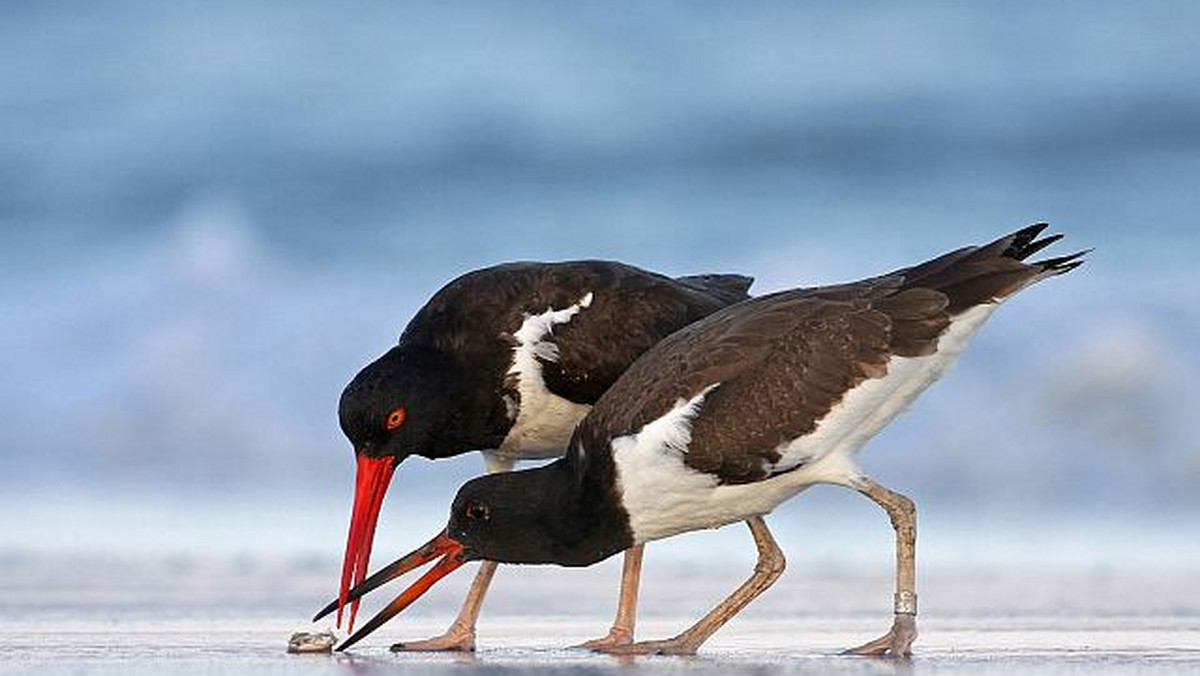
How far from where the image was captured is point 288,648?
360 inches

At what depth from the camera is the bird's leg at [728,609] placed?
371 inches

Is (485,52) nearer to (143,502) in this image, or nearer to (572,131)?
(572,131)

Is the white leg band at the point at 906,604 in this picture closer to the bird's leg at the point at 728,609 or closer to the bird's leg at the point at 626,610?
the bird's leg at the point at 728,609

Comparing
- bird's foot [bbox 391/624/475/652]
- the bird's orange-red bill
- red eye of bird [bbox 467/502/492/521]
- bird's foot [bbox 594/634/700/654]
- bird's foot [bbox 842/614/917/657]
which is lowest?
bird's foot [bbox 842/614/917/657]

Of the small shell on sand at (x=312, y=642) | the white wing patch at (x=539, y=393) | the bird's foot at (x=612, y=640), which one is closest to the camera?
the small shell on sand at (x=312, y=642)

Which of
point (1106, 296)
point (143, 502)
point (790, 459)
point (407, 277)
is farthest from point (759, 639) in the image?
point (407, 277)

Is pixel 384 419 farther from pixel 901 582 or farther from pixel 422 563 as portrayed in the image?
pixel 901 582

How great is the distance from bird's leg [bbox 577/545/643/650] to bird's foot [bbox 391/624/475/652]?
0.46 m

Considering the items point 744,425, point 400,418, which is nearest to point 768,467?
point 744,425

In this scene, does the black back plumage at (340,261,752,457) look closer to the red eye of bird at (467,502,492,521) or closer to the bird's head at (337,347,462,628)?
the bird's head at (337,347,462,628)

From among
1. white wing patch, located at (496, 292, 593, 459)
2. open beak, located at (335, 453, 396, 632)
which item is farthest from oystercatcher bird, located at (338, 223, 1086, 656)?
white wing patch, located at (496, 292, 593, 459)

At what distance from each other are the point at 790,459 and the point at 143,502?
7.10 metres

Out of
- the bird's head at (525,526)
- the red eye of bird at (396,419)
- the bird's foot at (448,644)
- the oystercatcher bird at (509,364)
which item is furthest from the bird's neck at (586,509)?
the red eye of bird at (396,419)

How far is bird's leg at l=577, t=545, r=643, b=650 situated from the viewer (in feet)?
31.8
